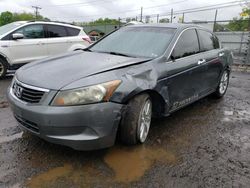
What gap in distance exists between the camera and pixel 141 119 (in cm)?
335

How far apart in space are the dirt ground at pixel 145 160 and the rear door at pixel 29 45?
3.77 metres

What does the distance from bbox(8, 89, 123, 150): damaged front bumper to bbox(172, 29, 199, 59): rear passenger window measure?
163 cm

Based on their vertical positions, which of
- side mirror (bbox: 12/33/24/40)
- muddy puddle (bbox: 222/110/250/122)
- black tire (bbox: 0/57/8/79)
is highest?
side mirror (bbox: 12/33/24/40)

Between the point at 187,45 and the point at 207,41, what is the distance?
1033mm

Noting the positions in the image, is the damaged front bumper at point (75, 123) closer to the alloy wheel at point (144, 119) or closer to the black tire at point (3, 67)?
the alloy wheel at point (144, 119)

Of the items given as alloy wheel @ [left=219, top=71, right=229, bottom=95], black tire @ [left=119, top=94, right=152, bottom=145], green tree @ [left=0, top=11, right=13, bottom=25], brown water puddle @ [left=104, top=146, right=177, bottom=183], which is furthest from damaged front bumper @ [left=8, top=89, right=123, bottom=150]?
green tree @ [left=0, top=11, right=13, bottom=25]

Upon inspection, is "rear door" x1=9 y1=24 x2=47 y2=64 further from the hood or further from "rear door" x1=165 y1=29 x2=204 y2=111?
"rear door" x1=165 y1=29 x2=204 y2=111

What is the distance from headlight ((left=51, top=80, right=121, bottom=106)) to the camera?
2752mm

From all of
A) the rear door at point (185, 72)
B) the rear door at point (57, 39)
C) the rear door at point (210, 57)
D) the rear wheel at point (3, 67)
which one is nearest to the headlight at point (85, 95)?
the rear door at point (185, 72)

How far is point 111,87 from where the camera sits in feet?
9.60

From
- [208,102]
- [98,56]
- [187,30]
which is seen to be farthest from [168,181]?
[208,102]

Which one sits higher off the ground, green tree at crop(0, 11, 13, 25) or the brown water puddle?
green tree at crop(0, 11, 13, 25)

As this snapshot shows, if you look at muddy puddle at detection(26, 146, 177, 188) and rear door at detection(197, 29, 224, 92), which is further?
rear door at detection(197, 29, 224, 92)

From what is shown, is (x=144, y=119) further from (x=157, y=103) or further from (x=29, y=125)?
(x=29, y=125)
